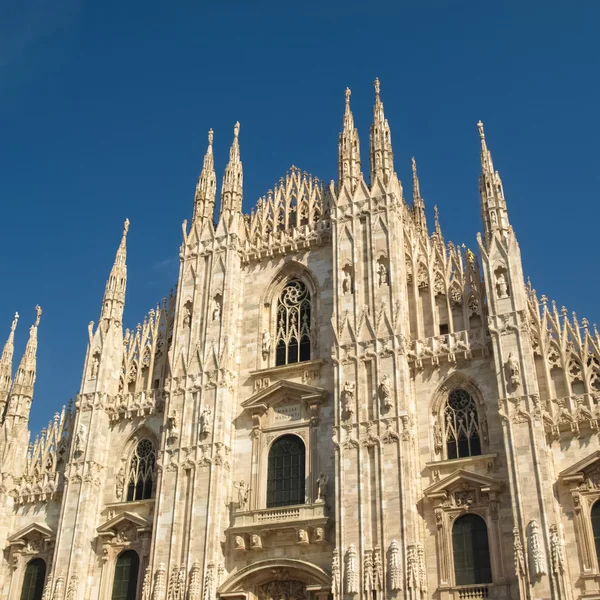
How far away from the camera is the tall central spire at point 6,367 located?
3651 centimetres

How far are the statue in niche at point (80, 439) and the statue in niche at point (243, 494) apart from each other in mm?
6942

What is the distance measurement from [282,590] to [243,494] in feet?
Answer: 11.9

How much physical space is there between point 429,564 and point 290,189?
672 inches

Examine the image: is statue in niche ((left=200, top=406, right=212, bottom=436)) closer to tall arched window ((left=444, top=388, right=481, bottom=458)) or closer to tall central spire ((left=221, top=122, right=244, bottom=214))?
tall arched window ((left=444, top=388, right=481, bottom=458))

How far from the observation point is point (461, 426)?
27.0 meters

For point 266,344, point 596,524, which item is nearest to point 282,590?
point 266,344

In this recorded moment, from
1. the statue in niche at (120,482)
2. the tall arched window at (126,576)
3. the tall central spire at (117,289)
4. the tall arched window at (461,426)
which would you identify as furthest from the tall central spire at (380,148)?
the tall arched window at (126,576)

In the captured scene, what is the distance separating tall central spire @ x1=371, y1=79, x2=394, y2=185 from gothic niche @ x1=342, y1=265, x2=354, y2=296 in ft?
12.6

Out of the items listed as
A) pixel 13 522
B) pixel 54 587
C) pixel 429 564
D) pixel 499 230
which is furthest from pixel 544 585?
pixel 13 522

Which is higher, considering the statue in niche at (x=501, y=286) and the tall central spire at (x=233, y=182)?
the tall central spire at (x=233, y=182)

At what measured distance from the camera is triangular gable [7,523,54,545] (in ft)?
105

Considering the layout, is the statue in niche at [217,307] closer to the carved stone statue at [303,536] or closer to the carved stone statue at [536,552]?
the carved stone statue at [303,536]

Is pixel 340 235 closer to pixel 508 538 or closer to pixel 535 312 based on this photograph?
pixel 535 312

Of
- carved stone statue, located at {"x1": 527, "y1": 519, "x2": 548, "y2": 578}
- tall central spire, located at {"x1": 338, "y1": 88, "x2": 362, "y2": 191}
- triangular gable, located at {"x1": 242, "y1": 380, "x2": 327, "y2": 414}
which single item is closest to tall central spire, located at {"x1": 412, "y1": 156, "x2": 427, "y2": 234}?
tall central spire, located at {"x1": 338, "y1": 88, "x2": 362, "y2": 191}
